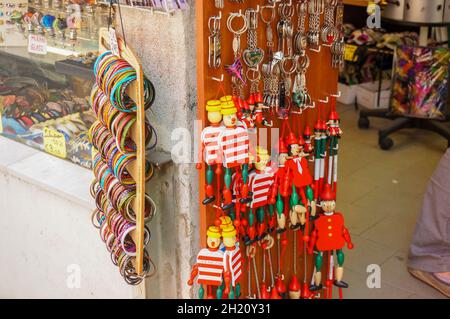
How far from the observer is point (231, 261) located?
85.7 inches

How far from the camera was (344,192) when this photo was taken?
3.97 m

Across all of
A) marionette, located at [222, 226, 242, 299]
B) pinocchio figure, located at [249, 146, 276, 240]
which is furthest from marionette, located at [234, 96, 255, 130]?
marionette, located at [222, 226, 242, 299]

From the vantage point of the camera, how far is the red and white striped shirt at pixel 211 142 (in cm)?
204

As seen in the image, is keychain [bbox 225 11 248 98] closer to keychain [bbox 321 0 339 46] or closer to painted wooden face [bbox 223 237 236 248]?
keychain [bbox 321 0 339 46]

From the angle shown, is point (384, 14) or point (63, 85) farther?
point (384, 14)

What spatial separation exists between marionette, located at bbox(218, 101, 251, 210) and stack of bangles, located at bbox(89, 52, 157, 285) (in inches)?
9.6

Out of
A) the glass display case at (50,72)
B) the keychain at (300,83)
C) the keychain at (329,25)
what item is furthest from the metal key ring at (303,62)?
the glass display case at (50,72)

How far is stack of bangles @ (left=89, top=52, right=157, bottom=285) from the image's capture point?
2016 mm

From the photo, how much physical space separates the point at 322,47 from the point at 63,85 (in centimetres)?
101

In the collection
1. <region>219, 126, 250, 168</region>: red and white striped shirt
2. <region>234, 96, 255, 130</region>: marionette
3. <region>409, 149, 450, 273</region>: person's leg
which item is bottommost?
<region>409, 149, 450, 273</region>: person's leg

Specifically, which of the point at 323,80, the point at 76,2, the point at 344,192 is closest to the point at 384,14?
the point at 344,192
